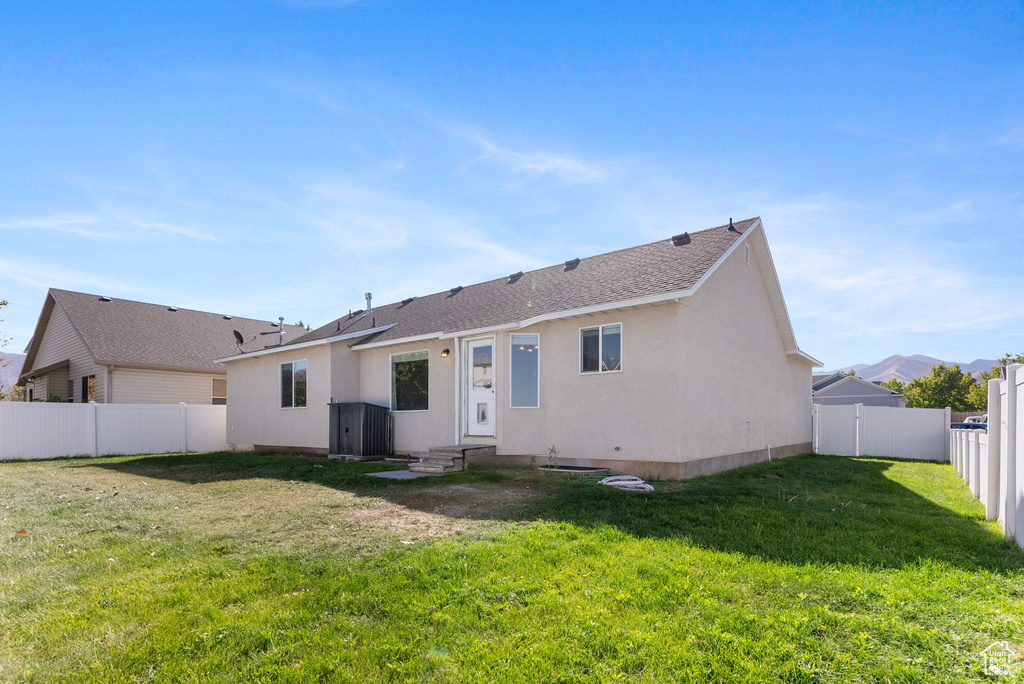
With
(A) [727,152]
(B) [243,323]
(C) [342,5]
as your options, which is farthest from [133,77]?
(B) [243,323]

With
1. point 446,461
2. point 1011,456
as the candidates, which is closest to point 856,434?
point 1011,456

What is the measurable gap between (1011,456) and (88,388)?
26.3 metres

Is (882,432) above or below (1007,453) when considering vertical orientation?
below

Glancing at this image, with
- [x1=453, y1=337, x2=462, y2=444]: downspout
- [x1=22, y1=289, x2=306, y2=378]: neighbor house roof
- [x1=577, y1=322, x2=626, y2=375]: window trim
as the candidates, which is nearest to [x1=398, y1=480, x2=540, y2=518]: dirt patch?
[x1=577, y1=322, x2=626, y2=375]: window trim

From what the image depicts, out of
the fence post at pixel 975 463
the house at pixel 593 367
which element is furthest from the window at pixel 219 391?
the fence post at pixel 975 463

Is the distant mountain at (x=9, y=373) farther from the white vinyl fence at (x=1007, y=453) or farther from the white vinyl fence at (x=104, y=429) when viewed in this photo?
Answer: the white vinyl fence at (x=1007, y=453)

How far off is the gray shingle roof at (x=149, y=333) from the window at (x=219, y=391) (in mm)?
601

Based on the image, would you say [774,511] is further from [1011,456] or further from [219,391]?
[219,391]

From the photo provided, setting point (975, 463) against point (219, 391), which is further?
point (219, 391)

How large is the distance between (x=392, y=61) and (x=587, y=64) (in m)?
3.90

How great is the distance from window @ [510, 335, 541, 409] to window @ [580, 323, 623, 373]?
1086 mm

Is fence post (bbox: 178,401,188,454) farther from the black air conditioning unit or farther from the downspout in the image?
the downspout

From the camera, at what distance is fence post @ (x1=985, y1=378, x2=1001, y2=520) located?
618cm

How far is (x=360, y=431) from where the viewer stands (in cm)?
1399
